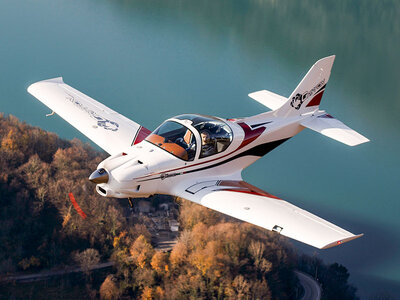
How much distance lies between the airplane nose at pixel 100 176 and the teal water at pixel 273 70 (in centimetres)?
2051

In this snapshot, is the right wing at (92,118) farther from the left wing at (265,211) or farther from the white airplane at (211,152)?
the left wing at (265,211)

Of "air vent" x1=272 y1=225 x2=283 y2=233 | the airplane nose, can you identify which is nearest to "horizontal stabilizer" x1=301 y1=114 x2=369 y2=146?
"air vent" x1=272 y1=225 x2=283 y2=233

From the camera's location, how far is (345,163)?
3519 cm

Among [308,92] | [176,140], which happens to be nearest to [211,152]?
[176,140]

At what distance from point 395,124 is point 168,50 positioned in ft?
71.5

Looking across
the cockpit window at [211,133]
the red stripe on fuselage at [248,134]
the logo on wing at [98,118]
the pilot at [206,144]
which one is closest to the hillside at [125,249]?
the logo on wing at [98,118]

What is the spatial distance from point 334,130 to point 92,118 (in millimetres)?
8192

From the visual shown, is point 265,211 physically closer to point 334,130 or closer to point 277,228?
point 277,228

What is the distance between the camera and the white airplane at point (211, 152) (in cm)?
1270

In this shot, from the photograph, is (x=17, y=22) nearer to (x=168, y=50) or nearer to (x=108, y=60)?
(x=108, y=60)

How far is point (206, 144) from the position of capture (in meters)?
14.3

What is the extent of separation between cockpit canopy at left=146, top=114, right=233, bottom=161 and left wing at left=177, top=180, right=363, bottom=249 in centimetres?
99

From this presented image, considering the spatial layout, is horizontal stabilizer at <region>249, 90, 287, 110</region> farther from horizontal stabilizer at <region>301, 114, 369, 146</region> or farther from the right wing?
the right wing

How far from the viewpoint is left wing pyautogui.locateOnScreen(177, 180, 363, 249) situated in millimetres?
11727
